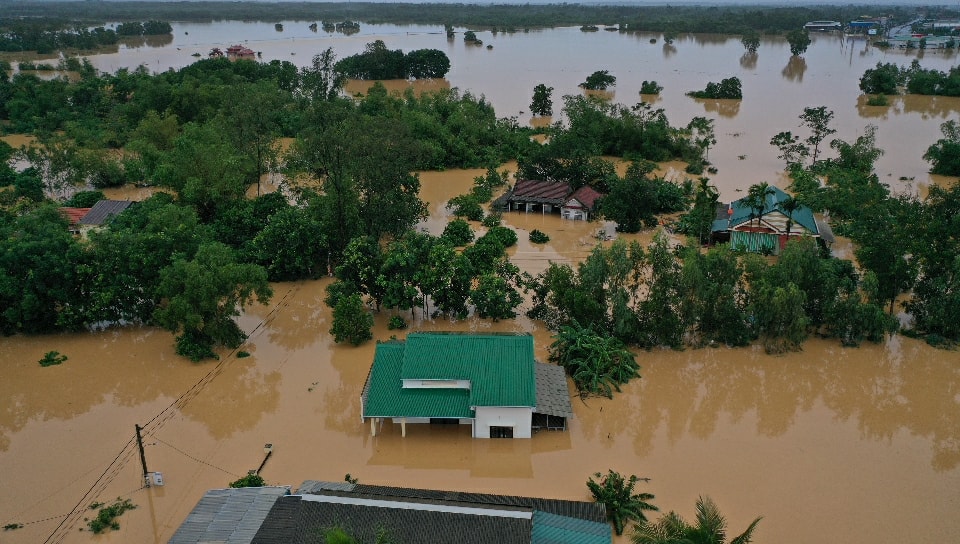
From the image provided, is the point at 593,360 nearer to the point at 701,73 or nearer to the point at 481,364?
the point at 481,364

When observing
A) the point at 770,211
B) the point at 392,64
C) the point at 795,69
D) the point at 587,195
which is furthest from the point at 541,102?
the point at 795,69

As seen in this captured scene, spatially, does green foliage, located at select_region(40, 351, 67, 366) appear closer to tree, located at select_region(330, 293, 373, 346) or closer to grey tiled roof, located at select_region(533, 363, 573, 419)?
tree, located at select_region(330, 293, 373, 346)

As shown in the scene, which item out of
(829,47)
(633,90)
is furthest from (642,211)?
(829,47)

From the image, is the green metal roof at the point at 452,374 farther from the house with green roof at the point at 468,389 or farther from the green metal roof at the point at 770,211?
the green metal roof at the point at 770,211

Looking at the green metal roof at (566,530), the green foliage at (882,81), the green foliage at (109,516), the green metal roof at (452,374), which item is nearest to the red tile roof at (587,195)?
the green metal roof at (452,374)

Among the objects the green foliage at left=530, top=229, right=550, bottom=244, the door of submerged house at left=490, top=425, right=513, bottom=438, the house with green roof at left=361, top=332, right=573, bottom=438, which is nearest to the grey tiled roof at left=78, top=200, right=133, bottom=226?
the house with green roof at left=361, top=332, right=573, bottom=438

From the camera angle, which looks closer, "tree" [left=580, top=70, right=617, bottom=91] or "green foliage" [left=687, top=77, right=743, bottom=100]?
"green foliage" [left=687, top=77, right=743, bottom=100]

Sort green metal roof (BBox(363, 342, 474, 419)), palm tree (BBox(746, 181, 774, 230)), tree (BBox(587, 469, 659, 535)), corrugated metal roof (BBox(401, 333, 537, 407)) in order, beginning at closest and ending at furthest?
tree (BBox(587, 469, 659, 535)) < green metal roof (BBox(363, 342, 474, 419)) < corrugated metal roof (BBox(401, 333, 537, 407)) < palm tree (BBox(746, 181, 774, 230))
